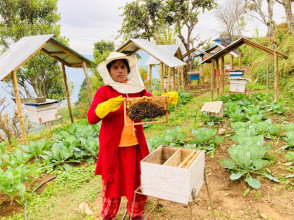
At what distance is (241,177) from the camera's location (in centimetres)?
373

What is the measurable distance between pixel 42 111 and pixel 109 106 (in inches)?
187

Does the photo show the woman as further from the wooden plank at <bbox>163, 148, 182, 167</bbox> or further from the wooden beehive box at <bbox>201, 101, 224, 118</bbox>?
the wooden beehive box at <bbox>201, 101, 224, 118</bbox>

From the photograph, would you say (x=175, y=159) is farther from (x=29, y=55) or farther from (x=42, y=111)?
(x=42, y=111)

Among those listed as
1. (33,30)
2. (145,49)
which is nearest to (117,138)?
(145,49)

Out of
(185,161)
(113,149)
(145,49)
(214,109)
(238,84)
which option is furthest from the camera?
(238,84)

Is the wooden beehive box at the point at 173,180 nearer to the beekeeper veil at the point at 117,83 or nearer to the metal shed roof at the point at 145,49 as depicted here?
the beekeeper veil at the point at 117,83

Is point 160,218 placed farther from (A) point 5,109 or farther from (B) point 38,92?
(B) point 38,92

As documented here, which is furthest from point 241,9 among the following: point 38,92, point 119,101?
point 119,101

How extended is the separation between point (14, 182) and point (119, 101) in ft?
8.50

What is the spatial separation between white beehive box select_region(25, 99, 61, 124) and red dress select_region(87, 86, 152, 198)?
424 centimetres

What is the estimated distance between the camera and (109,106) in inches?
82.7

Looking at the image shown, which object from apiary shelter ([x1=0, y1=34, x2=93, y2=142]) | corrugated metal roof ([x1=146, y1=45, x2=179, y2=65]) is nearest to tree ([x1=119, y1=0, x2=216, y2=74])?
corrugated metal roof ([x1=146, y1=45, x2=179, y2=65])

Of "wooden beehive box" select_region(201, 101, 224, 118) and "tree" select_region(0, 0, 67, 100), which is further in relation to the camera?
"tree" select_region(0, 0, 67, 100)

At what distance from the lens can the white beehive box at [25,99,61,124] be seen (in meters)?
5.96
